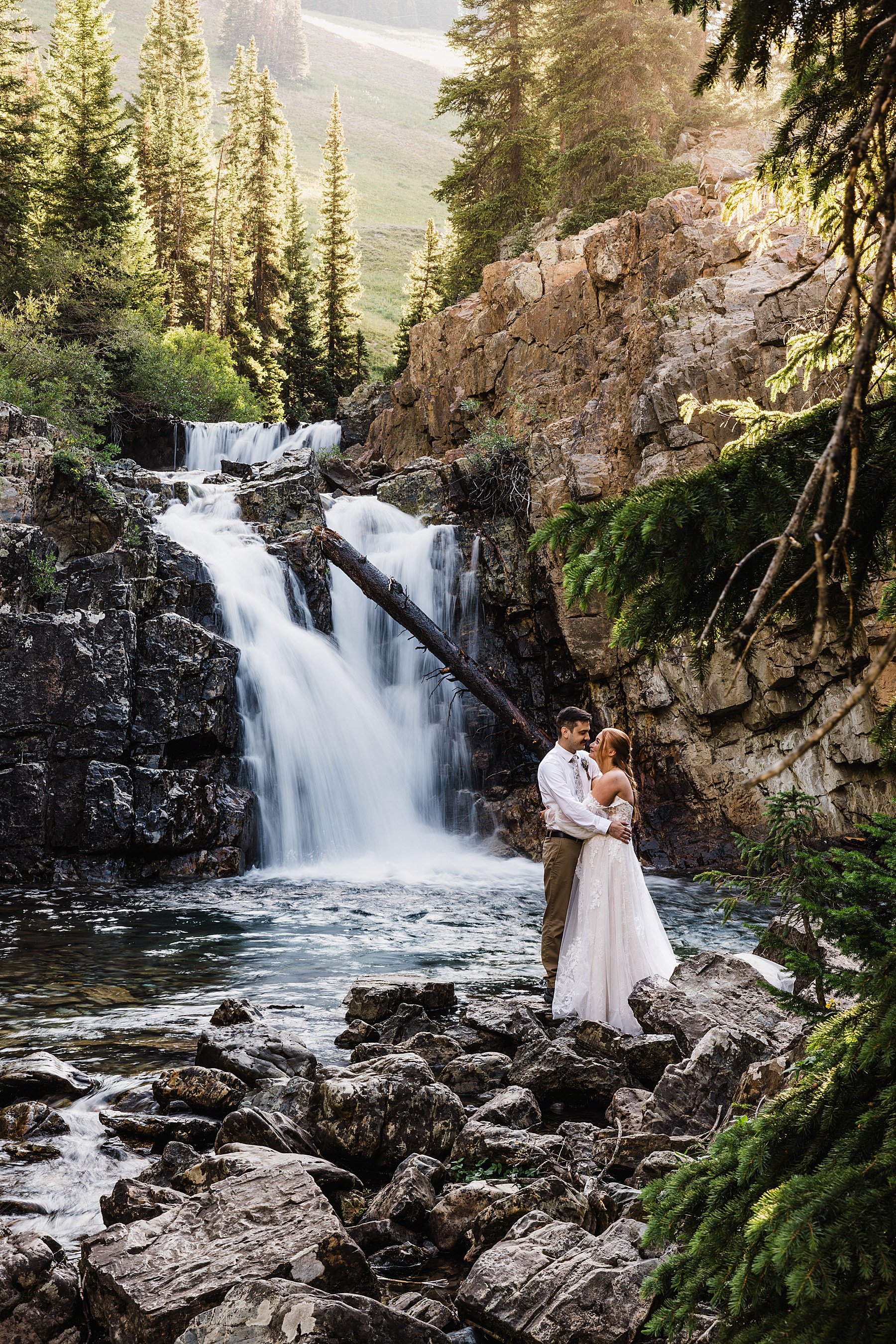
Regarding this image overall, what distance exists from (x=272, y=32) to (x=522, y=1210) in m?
184

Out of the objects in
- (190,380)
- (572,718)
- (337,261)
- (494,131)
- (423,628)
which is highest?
(337,261)

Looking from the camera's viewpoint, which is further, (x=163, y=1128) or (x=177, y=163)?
(x=177, y=163)

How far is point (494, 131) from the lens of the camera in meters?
29.2

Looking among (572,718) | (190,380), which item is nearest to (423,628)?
(572,718)

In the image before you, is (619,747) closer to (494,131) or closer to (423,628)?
(423,628)

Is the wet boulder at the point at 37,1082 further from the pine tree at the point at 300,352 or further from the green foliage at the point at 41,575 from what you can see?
the pine tree at the point at 300,352

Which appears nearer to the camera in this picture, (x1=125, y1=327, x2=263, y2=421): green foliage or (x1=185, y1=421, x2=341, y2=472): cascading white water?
(x1=125, y1=327, x2=263, y2=421): green foliage

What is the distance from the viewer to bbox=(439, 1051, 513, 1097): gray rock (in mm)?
5453

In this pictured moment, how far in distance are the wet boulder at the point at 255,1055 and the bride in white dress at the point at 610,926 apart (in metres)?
2.01

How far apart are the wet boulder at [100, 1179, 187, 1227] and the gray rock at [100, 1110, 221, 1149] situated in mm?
924

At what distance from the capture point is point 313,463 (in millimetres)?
21516

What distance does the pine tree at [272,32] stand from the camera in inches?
5797

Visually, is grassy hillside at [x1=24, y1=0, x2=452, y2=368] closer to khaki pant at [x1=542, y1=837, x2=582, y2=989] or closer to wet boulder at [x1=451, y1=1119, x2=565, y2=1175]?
khaki pant at [x1=542, y1=837, x2=582, y2=989]

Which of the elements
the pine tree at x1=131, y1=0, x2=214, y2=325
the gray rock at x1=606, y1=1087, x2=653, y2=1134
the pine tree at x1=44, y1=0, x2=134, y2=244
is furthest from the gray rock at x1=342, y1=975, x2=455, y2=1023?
the pine tree at x1=131, y1=0, x2=214, y2=325
